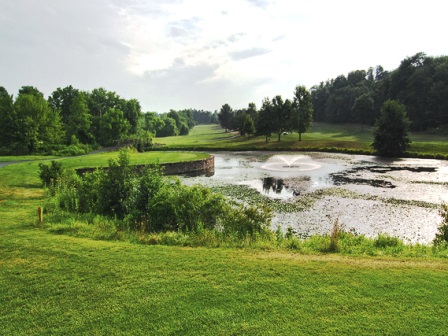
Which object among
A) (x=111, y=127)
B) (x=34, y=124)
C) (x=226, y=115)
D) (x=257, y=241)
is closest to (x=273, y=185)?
(x=257, y=241)

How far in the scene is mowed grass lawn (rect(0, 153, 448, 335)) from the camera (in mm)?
5570

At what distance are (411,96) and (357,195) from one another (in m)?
80.4

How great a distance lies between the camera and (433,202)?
2081 centimetres

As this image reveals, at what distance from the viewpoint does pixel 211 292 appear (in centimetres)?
660

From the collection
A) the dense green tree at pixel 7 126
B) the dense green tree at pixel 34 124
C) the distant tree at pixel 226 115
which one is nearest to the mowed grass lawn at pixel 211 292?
the dense green tree at pixel 34 124

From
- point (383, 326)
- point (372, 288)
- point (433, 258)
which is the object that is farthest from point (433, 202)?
point (383, 326)

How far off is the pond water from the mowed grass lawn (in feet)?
24.1

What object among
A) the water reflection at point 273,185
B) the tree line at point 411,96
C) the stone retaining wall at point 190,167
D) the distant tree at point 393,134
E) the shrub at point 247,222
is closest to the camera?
the shrub at point 247,222

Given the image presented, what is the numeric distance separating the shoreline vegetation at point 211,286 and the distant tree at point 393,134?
46.0 meters

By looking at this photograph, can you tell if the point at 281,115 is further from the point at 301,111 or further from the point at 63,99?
the point at 63,99

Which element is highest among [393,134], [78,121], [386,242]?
[78,121]

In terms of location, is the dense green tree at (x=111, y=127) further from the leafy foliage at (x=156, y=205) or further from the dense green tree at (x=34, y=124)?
the leafy foliage at (x=156, y=205)

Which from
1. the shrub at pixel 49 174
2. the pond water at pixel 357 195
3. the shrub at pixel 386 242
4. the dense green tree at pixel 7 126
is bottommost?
the pond water at pixel 357 195

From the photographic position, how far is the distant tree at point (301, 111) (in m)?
71.9
